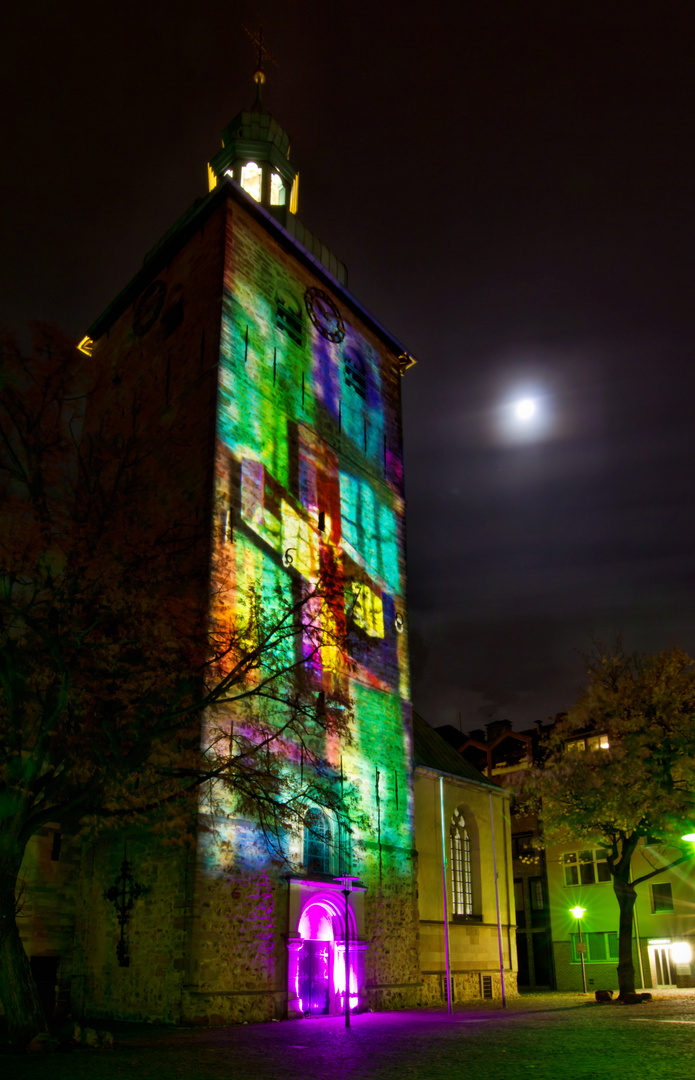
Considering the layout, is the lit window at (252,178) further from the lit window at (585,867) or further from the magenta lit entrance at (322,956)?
the lit window at (585,867)

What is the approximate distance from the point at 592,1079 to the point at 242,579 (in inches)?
546

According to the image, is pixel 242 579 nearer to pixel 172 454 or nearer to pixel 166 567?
pixel 166 567

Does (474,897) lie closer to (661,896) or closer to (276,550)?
(661,896)

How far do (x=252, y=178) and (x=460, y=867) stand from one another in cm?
2573

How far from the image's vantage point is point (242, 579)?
21.1 meters

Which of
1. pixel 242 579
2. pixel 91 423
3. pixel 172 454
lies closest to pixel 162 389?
pixel 172 454

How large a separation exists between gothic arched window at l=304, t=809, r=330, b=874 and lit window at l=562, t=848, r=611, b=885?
20.7 m

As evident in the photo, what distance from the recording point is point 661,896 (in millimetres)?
34969

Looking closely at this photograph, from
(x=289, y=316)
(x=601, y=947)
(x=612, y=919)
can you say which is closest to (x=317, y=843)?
(x=289, y=316)

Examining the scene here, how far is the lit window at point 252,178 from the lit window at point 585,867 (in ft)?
102

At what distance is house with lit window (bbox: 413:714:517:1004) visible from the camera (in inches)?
995

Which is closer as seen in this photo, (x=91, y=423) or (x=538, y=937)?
(x=91, y=423)

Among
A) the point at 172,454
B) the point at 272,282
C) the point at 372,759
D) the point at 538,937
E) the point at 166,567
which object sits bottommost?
the point at 538,937

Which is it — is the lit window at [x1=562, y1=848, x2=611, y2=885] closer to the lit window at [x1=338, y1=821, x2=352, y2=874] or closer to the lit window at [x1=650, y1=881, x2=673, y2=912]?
the lit window at [x1=650, y1=881, x2=673, y2=912]
